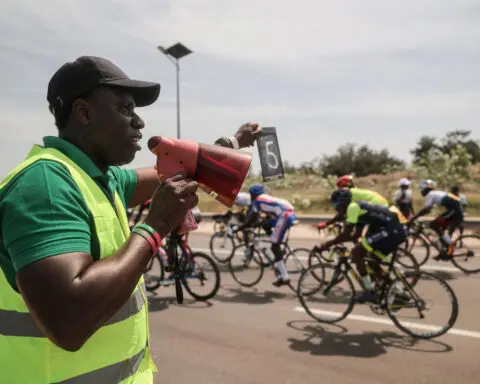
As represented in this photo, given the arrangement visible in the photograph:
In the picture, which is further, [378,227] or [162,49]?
[162,49]

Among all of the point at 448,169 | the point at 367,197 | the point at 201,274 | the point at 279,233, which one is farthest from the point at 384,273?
the point at 448,169

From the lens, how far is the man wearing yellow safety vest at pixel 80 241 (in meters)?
1.09

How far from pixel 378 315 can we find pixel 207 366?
2.75m

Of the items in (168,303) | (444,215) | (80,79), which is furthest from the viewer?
(444,215)

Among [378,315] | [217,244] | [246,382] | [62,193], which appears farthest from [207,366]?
[217,244]

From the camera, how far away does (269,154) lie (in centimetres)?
251

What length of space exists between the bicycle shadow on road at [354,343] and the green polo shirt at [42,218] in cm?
421

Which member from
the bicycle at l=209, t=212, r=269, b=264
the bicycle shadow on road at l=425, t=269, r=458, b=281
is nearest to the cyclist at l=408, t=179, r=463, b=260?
the bicycle shadow on road at l=425, t=269, r=458, b=281

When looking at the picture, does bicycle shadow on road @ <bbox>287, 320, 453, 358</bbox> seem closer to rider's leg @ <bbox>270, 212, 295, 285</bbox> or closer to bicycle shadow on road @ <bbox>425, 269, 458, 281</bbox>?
rider's leg @ <bbox>270, 212, 295, 285</bbox>

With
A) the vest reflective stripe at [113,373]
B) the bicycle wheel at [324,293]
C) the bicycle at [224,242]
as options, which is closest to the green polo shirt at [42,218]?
the vest reflective stripe at [113,373]

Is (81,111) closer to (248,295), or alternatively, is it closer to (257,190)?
(248,295)

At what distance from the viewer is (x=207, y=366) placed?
4.53 meters

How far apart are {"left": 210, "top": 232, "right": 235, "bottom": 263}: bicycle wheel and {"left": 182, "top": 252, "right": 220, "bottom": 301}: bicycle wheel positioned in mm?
2998

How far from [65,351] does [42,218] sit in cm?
43
